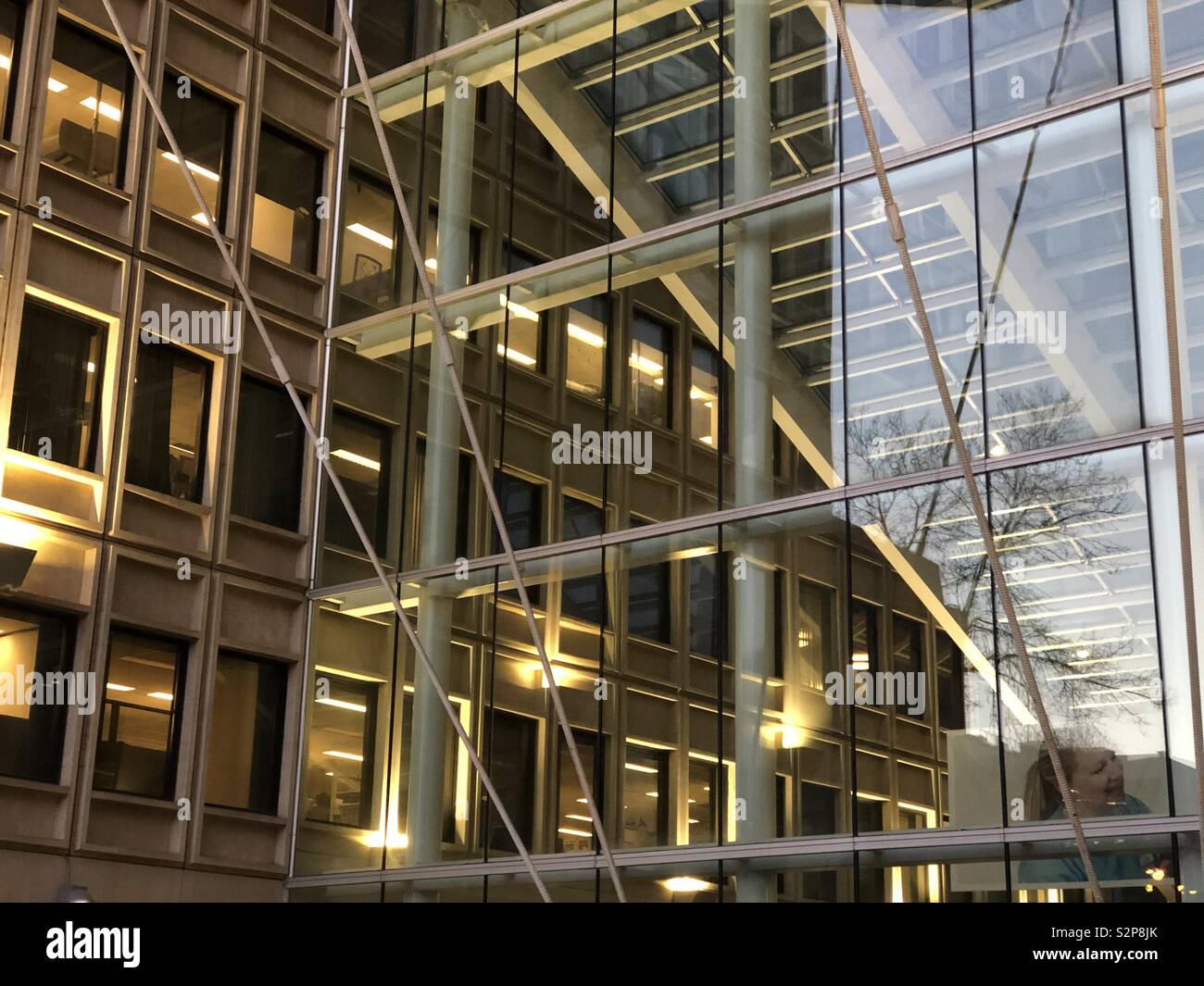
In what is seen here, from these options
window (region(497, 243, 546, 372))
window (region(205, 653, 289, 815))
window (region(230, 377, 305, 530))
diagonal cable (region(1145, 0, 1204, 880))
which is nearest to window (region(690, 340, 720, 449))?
window (region(497, 243, 546, 372))

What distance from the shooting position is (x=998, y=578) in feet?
37.0

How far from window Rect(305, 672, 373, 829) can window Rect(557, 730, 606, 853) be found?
297cm

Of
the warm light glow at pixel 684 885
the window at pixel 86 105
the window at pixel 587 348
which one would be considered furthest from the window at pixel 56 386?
the warm light glow at pixel 684 885

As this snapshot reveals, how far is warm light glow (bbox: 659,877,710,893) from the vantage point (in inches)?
624

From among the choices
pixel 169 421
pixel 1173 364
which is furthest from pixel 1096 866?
pixel 169 421

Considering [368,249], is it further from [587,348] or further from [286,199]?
[587,348]

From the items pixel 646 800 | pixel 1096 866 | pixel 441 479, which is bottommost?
pixel 1096 866

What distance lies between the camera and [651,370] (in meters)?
17.4

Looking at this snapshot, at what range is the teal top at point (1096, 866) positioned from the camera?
13227 mm

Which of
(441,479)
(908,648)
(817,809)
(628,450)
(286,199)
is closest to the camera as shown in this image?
(908,648)

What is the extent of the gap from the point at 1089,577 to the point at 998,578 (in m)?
3.11

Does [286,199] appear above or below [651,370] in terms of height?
above

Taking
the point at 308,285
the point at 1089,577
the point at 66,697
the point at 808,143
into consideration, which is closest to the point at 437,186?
the point at 308,285

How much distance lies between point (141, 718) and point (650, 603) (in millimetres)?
5992
